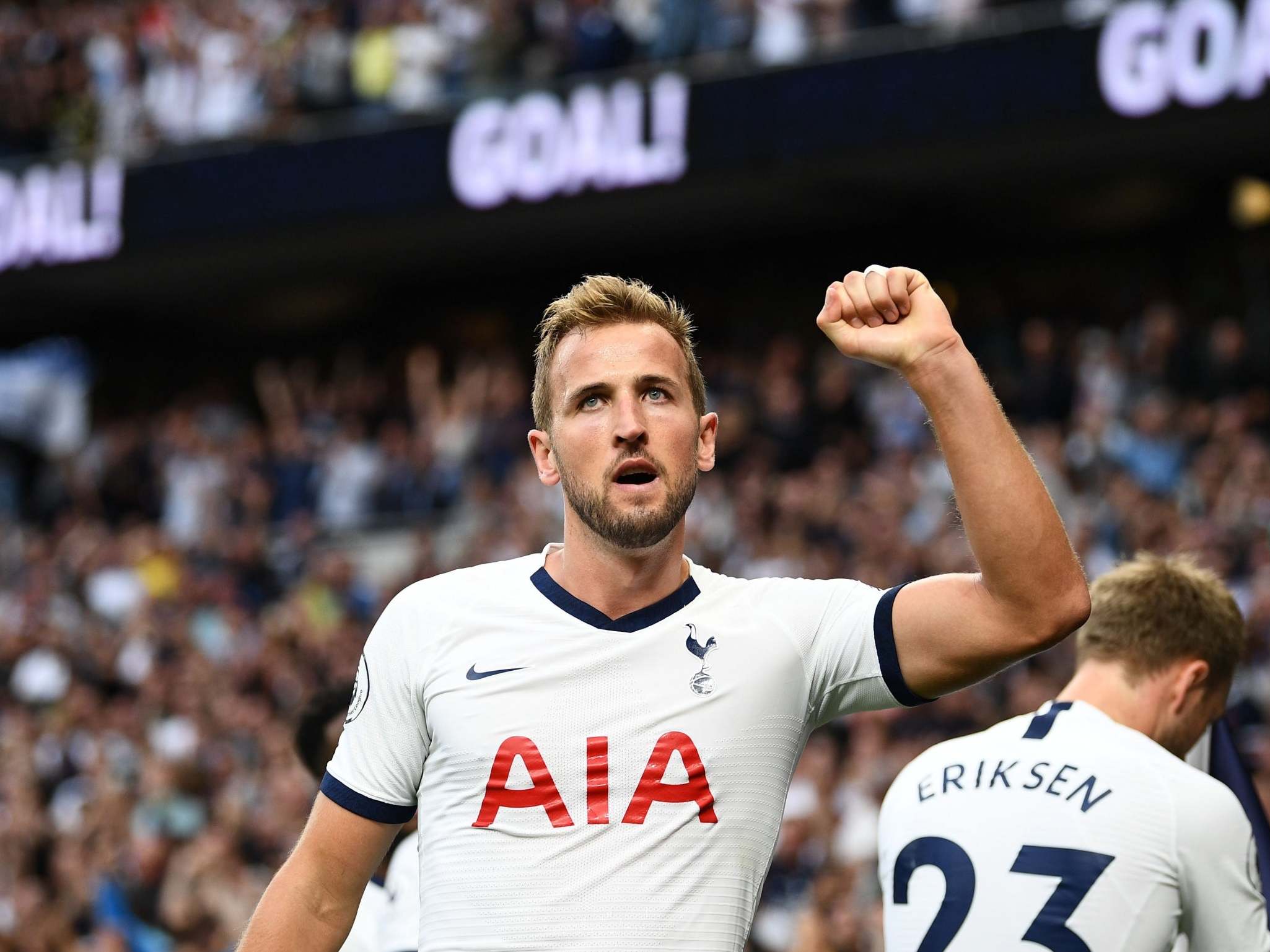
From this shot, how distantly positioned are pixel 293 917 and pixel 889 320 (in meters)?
1.38

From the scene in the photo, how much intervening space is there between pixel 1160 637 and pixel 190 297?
16651 mm

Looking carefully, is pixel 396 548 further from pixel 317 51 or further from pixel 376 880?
pixel 376 880

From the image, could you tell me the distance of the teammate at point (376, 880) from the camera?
14.2 feet

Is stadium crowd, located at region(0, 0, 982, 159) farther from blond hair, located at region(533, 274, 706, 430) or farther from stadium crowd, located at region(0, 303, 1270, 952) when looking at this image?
blond hair, located at region(533, 274, 706, 430)

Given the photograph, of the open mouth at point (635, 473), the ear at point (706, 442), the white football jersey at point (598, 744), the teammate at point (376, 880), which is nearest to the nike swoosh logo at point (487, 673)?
the white football jersey at point (598, 744)

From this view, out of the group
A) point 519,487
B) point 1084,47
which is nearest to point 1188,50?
point 1084,47

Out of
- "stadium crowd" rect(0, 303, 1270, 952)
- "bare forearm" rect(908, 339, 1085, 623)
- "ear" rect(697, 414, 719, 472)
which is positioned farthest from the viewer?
"stadium crowd" rect(0, 303, 1270, 952)

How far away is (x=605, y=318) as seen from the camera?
325cm

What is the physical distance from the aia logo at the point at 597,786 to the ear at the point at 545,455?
48cm

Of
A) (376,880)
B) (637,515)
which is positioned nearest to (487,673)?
(637,515)

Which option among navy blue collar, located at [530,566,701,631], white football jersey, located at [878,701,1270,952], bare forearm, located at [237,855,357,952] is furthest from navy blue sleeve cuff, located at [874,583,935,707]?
bare forearm, located at [237,855,357,952]

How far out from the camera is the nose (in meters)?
3.09

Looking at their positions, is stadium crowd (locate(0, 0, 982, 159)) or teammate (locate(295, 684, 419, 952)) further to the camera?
stadium crowd (locate(0, 0, 982, 159))

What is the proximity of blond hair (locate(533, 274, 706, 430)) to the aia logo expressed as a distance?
22.8 inches
